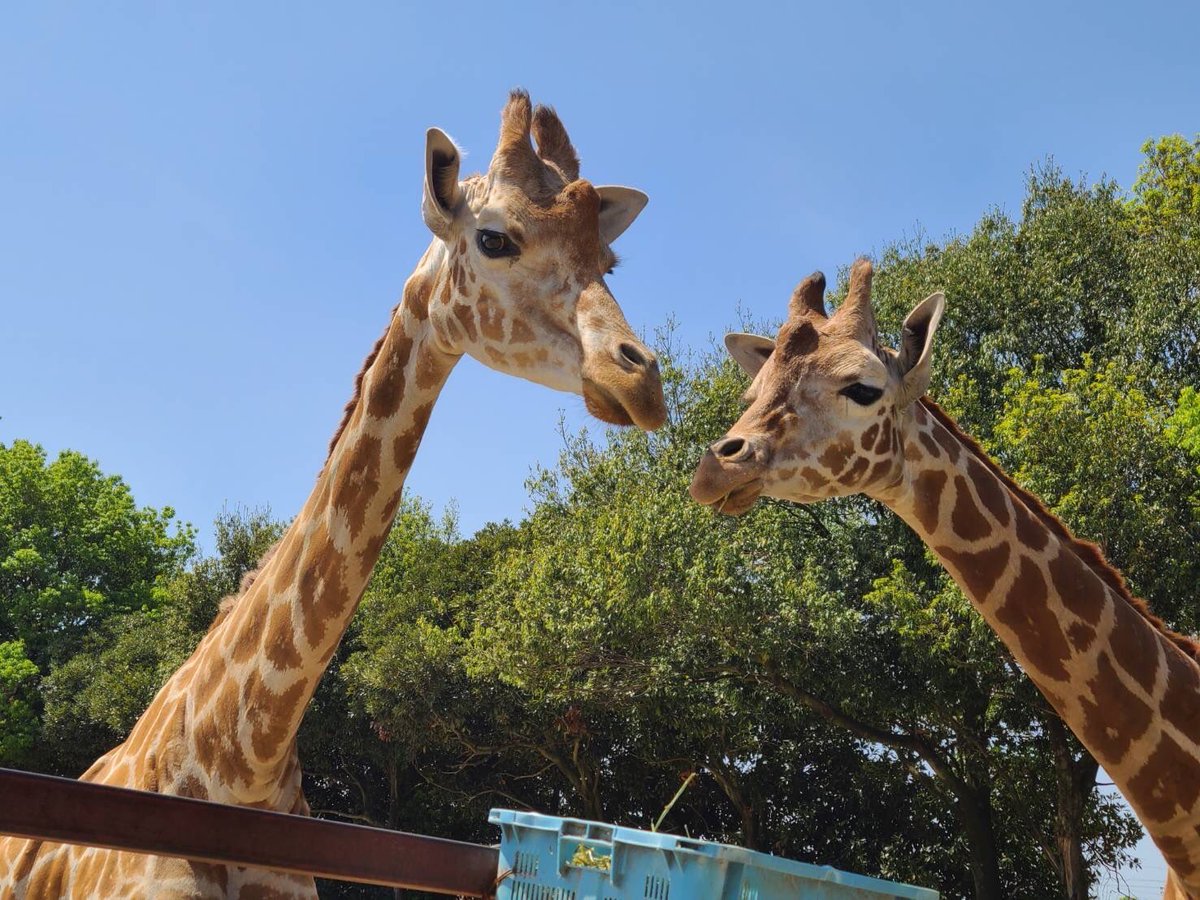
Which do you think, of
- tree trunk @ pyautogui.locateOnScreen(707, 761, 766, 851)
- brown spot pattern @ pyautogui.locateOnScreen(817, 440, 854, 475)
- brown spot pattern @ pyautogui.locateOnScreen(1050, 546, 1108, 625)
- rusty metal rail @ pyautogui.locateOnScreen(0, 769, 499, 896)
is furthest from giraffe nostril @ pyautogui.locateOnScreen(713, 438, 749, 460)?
tree trunk @ pyautogui.locateOnScreen(707, 761, 766, 851)

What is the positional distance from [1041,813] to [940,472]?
19179 mm

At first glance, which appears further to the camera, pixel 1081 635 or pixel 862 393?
pixel 862 393

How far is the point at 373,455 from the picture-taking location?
4.28m

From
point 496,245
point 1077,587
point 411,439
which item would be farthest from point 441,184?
point 1077,587

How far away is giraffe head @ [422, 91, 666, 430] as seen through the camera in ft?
11.8

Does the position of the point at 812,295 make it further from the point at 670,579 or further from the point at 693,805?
the point at 693,805

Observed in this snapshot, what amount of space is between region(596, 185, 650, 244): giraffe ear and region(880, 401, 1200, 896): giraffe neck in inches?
81.5

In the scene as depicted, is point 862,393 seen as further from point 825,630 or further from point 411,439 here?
point 825,630

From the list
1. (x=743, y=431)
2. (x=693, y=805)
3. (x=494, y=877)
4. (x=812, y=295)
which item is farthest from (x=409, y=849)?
(x=693, y=805)

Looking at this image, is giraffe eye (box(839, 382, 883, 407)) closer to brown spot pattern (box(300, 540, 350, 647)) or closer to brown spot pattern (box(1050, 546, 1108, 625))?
brown spot pattern (box(1050, 546, 1108, 625))

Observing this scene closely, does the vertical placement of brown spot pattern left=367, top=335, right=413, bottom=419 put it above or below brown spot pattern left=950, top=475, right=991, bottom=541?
below

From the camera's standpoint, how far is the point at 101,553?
145ft

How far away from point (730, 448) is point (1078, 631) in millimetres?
1813

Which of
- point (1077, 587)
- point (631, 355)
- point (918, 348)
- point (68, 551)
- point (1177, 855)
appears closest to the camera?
point (631, 355)
